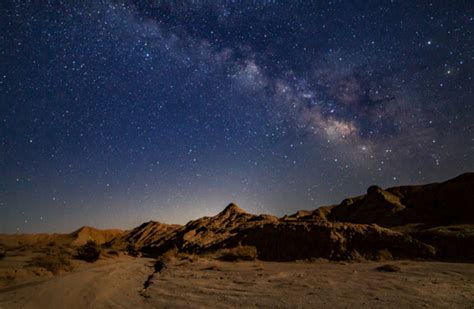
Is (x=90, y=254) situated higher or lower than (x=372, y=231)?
lower

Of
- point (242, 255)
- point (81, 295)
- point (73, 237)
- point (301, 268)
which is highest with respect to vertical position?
point (73, 237)

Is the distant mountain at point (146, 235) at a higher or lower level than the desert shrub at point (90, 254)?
higher

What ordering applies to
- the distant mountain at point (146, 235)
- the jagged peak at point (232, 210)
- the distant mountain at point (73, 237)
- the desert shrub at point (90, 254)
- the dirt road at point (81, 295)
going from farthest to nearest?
the distant mountain at point (73, 237) → the distant mountain at point (146, 235) → the jagged peak at point (232, 210) → the desert shrub at point (90, 254) → the dirt road at point (81, 295)

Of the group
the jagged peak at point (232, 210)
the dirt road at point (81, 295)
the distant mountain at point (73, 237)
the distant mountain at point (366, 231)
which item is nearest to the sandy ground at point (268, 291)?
the dirt road at point (81, 295)

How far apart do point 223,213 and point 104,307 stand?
28.2 m

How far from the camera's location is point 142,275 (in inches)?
489

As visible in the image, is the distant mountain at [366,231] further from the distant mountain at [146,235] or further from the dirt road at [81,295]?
the dirt road at [81,295]

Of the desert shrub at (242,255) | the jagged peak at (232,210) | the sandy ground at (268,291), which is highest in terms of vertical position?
the jagged peak at (232,210)

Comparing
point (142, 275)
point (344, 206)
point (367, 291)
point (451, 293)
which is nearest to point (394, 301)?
point (367, 291)

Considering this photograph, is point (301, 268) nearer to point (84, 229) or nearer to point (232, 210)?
point (232, 210)

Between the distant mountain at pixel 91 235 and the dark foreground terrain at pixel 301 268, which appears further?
the distant mountain at pixel 91 235

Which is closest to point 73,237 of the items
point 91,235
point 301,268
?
point 91,235

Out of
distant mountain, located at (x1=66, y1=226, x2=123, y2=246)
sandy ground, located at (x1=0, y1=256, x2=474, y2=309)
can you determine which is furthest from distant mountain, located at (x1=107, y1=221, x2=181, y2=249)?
sandy ground, located at (x1=0, y1=256, x2=474, y2=309)

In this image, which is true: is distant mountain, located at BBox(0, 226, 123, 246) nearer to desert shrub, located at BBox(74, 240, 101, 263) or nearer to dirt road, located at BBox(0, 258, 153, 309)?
desert shrub, located at BBox(74, 240, 101, 263)
